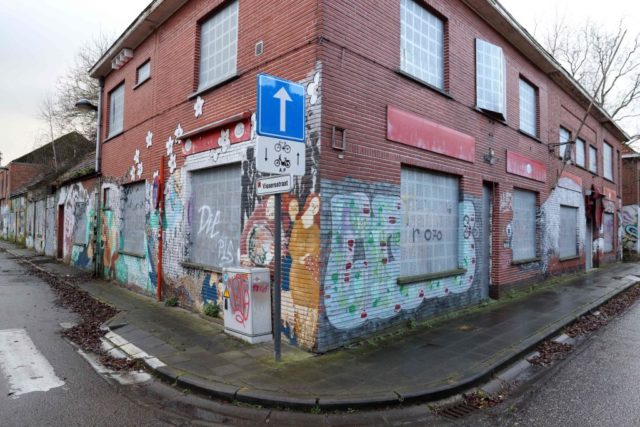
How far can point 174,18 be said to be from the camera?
9469mm

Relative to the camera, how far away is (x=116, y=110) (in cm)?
1298

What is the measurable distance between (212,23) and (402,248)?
5928mm

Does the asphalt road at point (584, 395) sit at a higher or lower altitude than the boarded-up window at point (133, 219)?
lower

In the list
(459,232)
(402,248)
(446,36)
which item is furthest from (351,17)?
(459,232)

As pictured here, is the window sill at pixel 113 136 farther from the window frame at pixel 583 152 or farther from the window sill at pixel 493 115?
the window frame at pixel 583 152

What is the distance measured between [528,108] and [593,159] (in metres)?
7.78

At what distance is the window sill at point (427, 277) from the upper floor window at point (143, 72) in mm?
8139

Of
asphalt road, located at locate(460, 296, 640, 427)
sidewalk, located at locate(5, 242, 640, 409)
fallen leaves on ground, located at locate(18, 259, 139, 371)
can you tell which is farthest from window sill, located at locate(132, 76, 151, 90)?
asphalt road, located at locate(460, 296, 640, 427)

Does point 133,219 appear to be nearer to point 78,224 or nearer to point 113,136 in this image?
point 113,136

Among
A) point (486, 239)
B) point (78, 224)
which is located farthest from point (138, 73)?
point (486, 239)

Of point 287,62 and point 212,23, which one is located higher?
point 212,23

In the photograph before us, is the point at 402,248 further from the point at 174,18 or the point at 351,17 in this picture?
the point at 174,18

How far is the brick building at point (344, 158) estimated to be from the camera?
5938 millimetres

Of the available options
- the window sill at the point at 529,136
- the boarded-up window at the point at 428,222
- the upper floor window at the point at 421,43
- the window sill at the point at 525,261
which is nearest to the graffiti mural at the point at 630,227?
the window sill at the point at 529,136
